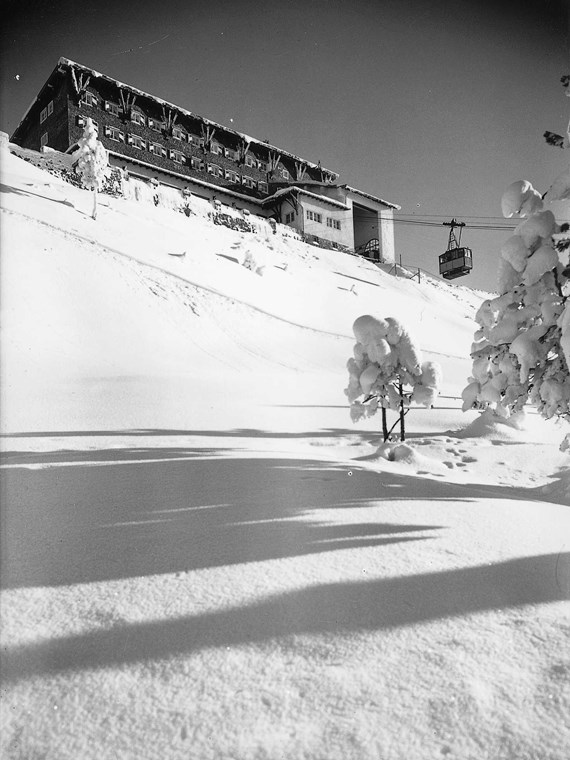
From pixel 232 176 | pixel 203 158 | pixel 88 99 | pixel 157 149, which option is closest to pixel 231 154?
pixel 232 176

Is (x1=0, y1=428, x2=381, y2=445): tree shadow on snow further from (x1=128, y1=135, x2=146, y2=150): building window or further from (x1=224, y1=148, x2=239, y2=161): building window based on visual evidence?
(x1=224, y1=148, x2=239, y2=161): building window

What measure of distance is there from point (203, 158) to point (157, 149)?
508 cm

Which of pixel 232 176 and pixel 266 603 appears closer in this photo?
pixel 266 603

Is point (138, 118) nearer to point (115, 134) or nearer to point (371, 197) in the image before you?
point (115, 134)

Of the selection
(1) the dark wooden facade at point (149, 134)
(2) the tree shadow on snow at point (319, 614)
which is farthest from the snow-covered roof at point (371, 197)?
(2) the tree shadow on snow at point (319, 614)

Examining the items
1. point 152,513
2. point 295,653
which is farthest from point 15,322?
point 295,653

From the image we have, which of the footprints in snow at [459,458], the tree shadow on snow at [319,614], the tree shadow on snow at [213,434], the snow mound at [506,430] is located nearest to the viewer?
the tree shadow on snow at [319,614]

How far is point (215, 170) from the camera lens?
156ft

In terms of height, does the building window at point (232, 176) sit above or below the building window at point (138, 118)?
below

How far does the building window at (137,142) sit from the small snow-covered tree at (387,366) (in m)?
40.6

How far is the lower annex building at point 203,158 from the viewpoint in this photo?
3869 cm

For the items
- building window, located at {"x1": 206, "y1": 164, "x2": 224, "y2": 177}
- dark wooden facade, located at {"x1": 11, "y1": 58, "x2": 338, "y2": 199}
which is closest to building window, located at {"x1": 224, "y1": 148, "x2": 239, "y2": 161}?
dark wooden facade, located at {"x1": 11, "y1": 58, "x2": 338, "y2": 199}

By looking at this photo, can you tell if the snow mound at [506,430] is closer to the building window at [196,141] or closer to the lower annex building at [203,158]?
the lower annex building at [203,158]

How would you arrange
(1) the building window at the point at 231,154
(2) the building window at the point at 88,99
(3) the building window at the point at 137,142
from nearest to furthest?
1. (2) the building window at the point at 88,99
2. (3) the building window at the point at 137,142
3. (1) the building window at the point at 231,154
